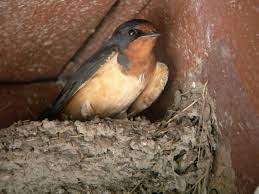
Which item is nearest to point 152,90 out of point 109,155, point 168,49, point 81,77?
point 168,49

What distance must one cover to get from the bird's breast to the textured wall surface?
327 millimetres

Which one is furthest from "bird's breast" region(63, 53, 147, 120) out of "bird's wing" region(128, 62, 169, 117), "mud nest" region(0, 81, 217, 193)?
"mud nest" region(0, 81, 217, 193)

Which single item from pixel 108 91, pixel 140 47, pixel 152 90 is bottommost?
pixel 152 90

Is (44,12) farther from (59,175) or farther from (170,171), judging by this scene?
(170,171)

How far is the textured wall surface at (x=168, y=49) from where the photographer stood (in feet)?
9.37

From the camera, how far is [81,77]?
3.49 meters

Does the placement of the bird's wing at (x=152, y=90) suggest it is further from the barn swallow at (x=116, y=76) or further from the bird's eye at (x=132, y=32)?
the bird's eye at (x=132, y=32)

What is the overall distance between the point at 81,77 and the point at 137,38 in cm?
42

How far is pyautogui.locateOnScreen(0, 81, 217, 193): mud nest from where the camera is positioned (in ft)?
9.90

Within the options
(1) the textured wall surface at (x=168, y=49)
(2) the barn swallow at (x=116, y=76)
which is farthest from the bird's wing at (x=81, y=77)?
(1) the textured wall surface at (x=168, y=49)

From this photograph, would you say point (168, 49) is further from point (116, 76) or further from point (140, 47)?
point (116, 76)

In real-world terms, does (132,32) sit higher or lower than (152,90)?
higher

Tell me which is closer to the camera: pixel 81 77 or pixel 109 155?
pixel 109 155

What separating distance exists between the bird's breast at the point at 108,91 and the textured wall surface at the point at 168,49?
33 cm
